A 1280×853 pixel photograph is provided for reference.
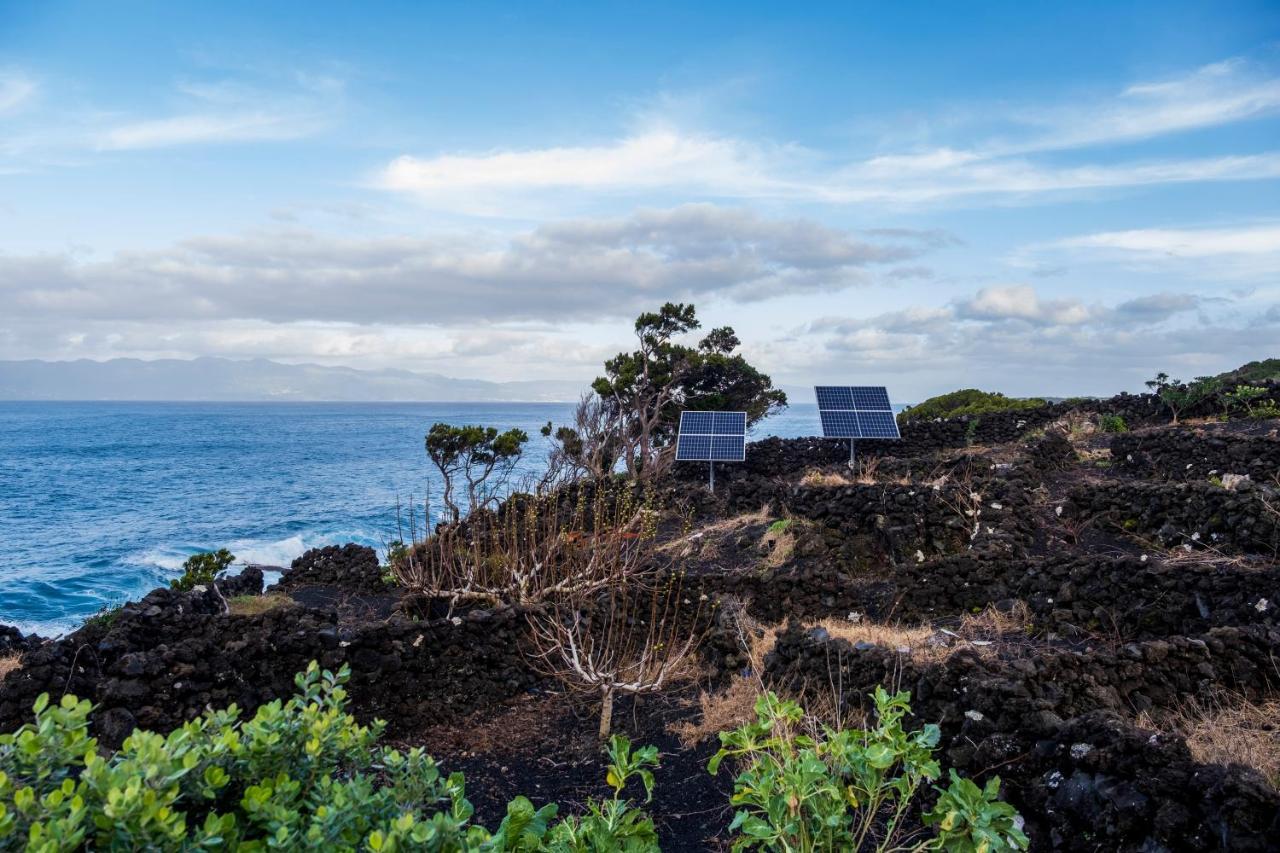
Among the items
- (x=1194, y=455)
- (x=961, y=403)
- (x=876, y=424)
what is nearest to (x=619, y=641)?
(x=1194, y=455)

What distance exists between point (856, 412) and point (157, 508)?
1246 inches

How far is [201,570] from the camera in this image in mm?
12094

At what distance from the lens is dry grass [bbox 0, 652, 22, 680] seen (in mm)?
8438

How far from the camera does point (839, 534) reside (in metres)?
12.1

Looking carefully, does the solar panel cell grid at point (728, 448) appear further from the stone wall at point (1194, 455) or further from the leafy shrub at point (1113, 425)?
the leafy shrub at point (1113, 425)

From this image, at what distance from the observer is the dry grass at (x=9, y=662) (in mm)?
8438

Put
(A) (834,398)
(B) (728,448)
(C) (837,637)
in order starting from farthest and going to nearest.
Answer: (A) (834,398), (B) (728,448), (C) (837,637)

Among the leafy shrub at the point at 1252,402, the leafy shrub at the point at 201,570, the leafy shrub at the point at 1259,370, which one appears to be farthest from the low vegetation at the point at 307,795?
the leafy shrub at the point at 1259,370

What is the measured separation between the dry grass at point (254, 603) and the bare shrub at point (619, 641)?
5.03 meters

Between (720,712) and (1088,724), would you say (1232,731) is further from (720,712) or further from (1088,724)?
(720,712)

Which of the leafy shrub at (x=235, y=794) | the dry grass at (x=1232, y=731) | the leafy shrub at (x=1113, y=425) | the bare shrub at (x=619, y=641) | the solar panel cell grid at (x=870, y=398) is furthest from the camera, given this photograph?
the solar panel cell grid at (x=870, y=398)

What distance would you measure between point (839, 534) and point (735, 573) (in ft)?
9.53

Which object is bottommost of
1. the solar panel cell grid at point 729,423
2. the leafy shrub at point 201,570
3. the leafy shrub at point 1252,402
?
the leafy shrub at point 201,570

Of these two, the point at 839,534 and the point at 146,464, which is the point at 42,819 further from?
the point at 146,464
